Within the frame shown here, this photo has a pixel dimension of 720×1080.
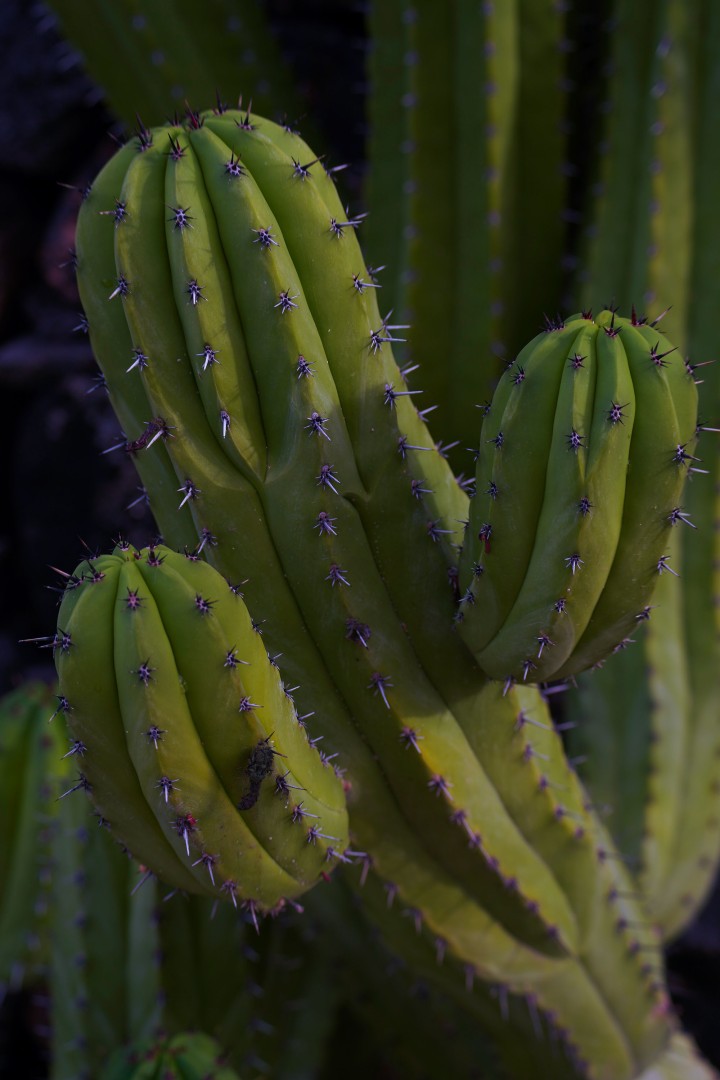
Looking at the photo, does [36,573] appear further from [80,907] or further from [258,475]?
[258,475]

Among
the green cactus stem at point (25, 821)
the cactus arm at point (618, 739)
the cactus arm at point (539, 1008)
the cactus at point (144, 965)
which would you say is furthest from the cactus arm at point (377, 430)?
the green cactus stem at point (25, 821)

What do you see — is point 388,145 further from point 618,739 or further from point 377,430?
point 618,739

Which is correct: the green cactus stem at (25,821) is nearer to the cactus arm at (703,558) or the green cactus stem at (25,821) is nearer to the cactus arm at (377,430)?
the cactus arm at (377,430)

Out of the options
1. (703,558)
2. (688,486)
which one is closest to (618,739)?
(703,558)

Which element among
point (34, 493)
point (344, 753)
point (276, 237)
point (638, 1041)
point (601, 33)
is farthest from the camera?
point (34, 493)

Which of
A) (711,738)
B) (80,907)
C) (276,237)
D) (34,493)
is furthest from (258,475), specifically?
(34,493)

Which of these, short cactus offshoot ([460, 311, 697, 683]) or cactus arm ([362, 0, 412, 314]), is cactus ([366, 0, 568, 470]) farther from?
short cactus offshoot ([460, 311, 697, 683])

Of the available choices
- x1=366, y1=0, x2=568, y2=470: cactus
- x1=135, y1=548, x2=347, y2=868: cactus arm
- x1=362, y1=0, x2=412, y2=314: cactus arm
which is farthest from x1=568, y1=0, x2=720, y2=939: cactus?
x1=135, y1=548, x2=347, y2=868: cactus arm
